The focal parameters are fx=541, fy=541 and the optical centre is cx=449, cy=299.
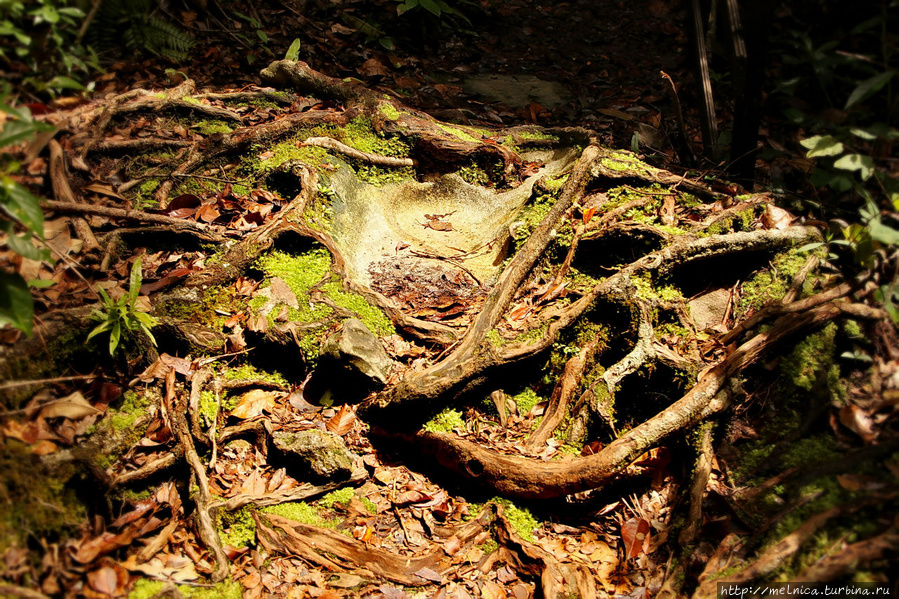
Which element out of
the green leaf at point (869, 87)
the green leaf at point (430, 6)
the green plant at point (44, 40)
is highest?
the green leaf at point (869, 87)

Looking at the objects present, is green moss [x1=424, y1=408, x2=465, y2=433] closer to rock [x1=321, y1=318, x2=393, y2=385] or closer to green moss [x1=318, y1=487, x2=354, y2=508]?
rock [x1=321, y1=318, x2=393, y2=385]

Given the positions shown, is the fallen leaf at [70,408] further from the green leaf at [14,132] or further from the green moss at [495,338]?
the green moss at [495,338]

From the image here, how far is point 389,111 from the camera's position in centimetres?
545

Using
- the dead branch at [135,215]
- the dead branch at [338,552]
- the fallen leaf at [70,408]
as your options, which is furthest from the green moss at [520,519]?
the dead branch at [135,215]

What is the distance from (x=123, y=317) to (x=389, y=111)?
3.31 m

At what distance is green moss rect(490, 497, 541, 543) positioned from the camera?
10.6 feet

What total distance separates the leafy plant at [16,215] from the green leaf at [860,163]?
3.70m

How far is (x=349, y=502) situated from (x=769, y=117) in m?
5.11

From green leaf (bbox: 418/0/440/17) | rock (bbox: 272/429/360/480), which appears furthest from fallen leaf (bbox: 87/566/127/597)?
green leaf (bbox: 418/0/440/17)

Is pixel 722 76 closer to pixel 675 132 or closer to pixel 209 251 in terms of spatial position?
pixel 675 132

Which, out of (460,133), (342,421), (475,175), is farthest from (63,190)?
(460,133)

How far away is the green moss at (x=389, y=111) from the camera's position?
5.41 m

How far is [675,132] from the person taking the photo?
6.39m

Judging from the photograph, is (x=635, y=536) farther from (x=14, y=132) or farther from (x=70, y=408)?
(x=14, y=132)
